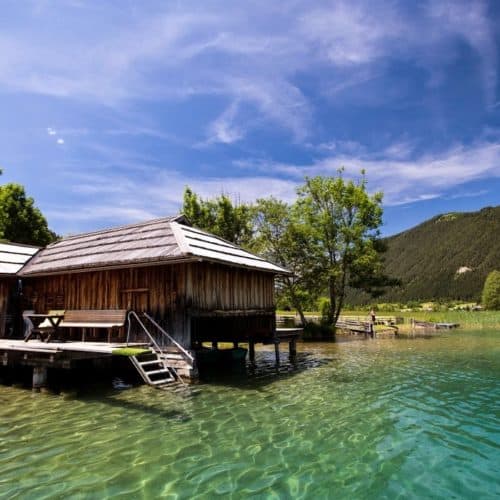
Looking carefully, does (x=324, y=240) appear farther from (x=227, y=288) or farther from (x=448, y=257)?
(x=448, y=257)

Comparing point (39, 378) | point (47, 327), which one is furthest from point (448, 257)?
point (39, 378)

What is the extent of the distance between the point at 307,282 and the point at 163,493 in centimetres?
3130

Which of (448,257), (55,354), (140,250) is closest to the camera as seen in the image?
(55,354)

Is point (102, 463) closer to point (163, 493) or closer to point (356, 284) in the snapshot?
point (163, 493)

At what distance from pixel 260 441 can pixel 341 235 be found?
2934 centimetres

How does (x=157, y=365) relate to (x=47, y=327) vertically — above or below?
below

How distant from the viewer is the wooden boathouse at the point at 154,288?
45.3 ft

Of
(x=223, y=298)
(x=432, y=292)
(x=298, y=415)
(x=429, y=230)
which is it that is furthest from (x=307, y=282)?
(x=429, y=230)

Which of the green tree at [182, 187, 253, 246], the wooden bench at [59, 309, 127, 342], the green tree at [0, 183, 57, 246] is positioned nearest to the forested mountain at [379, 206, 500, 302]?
the green tree at [182, 187, 253, 246]

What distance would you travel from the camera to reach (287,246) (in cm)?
3597

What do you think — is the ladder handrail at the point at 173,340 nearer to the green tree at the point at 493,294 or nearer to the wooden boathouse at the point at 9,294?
the wooden boathouse at the point at 9,294

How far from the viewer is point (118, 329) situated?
602 inches

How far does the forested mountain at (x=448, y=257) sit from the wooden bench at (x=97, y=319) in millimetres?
Answer: 122158

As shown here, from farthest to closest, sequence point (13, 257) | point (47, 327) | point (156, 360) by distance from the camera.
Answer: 1. point (13, 257)
2. point (47, 327)
3. point (156, 360)
